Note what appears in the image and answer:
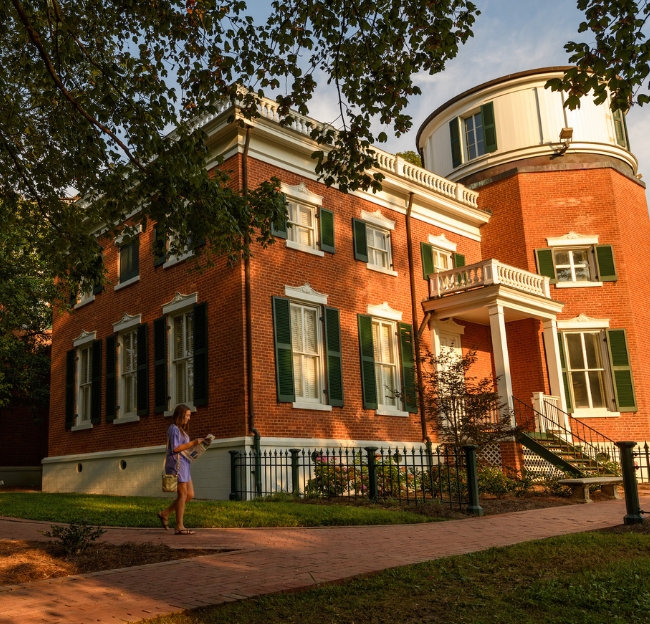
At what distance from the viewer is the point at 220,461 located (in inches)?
576

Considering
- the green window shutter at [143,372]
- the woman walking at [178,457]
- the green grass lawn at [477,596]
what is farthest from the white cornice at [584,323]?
the green grass lawn at [477,596]

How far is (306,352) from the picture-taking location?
52.5 feet

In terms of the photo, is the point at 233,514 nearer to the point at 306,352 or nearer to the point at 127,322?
the point at 306,352

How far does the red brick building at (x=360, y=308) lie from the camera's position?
15.3 m

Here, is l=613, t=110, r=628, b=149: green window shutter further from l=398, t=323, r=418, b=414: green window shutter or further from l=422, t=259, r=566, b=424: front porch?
l=398, t=323, r=418, b=414: green window shutter

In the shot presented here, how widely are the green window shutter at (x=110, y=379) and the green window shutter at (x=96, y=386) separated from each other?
0.50 meters

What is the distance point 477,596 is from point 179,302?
12424mm

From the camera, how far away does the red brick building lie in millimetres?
15328

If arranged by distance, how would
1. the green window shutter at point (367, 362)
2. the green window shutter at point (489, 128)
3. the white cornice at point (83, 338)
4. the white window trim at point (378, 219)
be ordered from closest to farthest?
the green window shutter at point (367, 362), the white window trim at point (378, 219), the white cornice at point (83, 338), the green window shutter at point (489, 128)

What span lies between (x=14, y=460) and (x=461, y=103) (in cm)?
1977

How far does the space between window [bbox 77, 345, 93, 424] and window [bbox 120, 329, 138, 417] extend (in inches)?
69.8

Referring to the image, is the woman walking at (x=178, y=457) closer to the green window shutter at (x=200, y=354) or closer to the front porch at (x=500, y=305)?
the green window shutter at (x=200, y=354)

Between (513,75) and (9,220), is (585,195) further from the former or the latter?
(9,220)

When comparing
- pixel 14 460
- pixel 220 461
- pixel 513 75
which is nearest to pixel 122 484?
pixel 220 461
